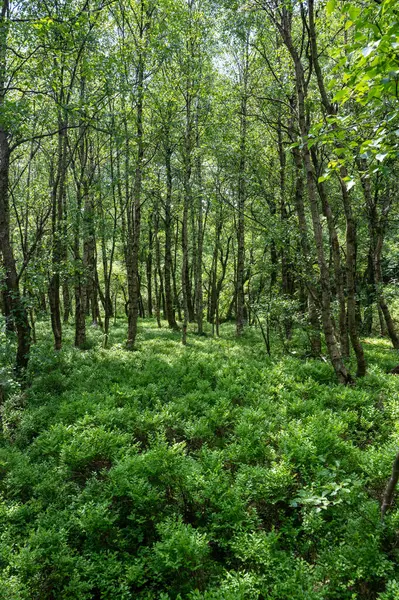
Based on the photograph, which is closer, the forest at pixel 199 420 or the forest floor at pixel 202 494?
the forest at pixel 199 420

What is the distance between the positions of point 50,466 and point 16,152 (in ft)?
51.7

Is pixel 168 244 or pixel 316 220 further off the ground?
pixel 168 244

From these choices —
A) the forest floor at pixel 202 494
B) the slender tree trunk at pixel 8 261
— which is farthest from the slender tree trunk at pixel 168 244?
the forest floor at pixel 202 494

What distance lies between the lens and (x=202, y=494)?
15.7 feet

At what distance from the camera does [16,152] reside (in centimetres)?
1622

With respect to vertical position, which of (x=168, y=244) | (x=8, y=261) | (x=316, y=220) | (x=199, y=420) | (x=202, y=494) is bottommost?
(x=202, y=494)

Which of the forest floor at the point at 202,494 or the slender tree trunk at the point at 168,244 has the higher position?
the slender tree trunk at the point at 168,244

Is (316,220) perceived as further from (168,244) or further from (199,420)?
(168,244)

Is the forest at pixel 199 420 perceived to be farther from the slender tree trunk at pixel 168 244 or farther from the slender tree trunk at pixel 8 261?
the slender tree trunk at pixel 168 244

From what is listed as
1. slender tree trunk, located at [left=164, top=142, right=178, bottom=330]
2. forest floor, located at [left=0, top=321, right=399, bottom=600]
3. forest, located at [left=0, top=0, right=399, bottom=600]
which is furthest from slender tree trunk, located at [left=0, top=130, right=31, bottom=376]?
slender tree trunk, located at [left=164, top=142, right=178, bottom=330]

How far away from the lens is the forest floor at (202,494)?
3.75m

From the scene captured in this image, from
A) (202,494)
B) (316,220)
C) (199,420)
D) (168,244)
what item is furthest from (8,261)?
(168,244)

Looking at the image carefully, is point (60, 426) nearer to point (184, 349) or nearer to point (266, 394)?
point (266, 394)

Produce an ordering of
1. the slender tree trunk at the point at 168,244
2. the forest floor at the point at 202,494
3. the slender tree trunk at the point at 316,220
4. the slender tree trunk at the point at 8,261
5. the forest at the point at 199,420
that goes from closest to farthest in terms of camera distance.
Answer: the forest at the point at 199,420 < the forest floor at the point at 202,494 < the slender tree trunk at the point at 316,220 < the slender tree trunk at the point at 8,261 < the slender tree trunk at the point at 168,244
